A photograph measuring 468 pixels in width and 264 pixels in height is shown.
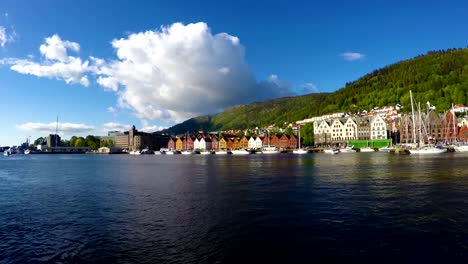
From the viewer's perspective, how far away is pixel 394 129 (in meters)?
174

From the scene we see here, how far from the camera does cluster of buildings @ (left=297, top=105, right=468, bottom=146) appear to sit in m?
157

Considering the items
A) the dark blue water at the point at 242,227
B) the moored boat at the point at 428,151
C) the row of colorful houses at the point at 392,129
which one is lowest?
the dark blue water at the point at 242,227

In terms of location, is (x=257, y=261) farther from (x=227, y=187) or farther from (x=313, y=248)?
(x=227, y=187)

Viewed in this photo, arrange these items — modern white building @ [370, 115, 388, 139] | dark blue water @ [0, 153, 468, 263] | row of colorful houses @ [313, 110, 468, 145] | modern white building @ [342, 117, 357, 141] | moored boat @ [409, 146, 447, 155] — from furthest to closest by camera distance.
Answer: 1. modern white building @ [342, 117, 357, 141]
2. modern white building @ [370, 115, 388, 139]
3. row of colorful houses @ [313, 110, 468, 145]
4. moored boat @ [409, 146, 447, 155]
5. dark blue water @ [0, 153, 468, 263]

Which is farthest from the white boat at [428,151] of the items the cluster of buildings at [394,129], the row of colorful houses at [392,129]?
the cluster of buildings at [394,129]

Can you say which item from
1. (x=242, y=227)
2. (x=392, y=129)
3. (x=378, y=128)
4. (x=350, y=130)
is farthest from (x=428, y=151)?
(x=242, y=227)

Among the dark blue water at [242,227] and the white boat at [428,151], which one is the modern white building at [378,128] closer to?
the white boat at [428,151]

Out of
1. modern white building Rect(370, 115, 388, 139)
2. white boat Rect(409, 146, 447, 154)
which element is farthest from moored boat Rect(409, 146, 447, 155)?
modern white building Rect(370, 115, 388, 139)

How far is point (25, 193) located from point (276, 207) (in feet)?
79.6

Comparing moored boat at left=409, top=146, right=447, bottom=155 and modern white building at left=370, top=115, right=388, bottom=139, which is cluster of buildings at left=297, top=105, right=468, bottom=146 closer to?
modern white building at left=370, top=115, right=388, bottom=139

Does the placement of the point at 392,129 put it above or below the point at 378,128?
below

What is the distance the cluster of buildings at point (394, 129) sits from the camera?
15662cm

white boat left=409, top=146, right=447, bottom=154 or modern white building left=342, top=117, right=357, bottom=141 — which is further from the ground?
modern white building left=342, top=117, right=357, bottom=141

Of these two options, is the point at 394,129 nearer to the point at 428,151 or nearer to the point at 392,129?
the point at 392,129
